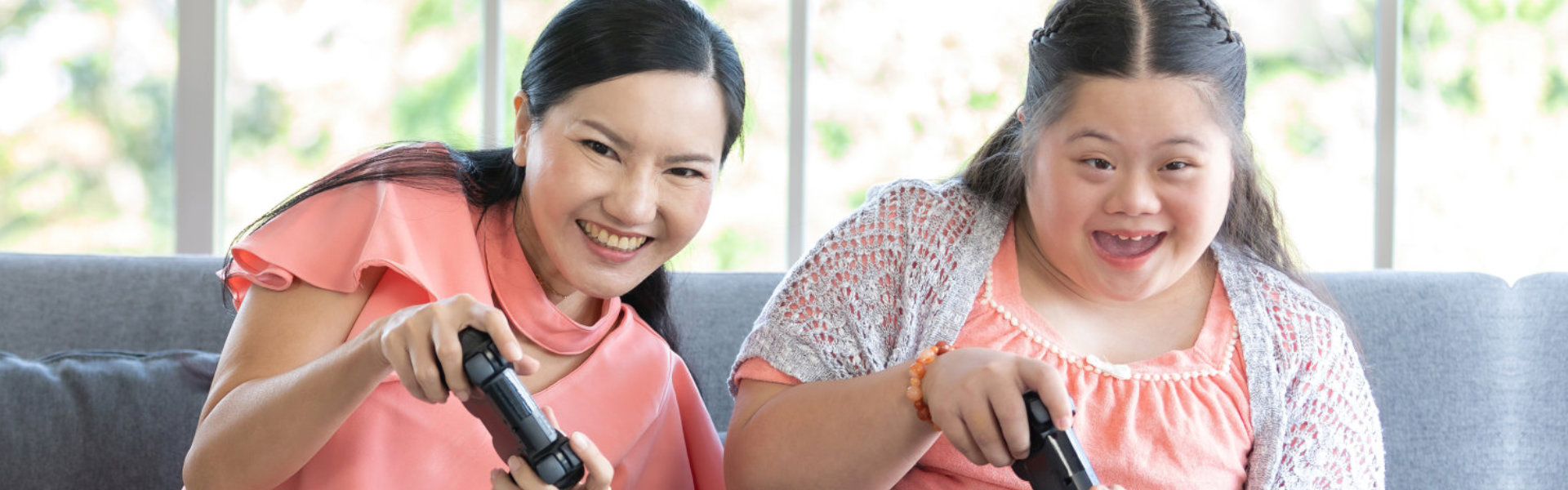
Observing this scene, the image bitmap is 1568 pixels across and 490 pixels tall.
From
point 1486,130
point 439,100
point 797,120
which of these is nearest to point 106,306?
point 439,100

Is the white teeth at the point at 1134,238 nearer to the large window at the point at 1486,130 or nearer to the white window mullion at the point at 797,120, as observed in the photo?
the white window mullion at the point at 797,120

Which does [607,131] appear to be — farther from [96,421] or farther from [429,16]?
[429,16]

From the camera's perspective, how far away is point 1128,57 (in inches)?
44.5

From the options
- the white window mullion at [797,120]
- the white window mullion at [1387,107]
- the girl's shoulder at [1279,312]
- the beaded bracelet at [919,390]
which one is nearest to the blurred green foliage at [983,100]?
the white window mullion at [797,120]

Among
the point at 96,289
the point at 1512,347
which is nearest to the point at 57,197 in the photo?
the point at 96,289

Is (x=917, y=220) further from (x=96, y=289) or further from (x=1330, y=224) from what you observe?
(x=1330, y=224)

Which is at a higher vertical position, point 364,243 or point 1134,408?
point 364,243

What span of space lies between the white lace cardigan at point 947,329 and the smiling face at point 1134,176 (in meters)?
0.12

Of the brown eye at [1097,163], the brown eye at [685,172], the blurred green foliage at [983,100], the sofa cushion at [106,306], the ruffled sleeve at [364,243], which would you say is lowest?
the sofa cushion at [106,306]

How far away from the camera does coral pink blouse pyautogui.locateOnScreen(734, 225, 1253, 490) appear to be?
115cm

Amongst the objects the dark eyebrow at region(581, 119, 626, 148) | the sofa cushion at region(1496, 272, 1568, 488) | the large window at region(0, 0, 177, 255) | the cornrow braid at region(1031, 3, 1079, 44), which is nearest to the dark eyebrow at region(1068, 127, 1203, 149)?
the cornrow braid at region(1031, 3, 1079, 44)

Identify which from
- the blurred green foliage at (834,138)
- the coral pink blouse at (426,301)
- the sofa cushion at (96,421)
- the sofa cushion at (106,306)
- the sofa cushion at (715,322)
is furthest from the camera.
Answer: the blurred green foliage at (834,138)

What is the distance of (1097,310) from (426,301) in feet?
2.17

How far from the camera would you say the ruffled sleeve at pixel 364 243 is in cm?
108
